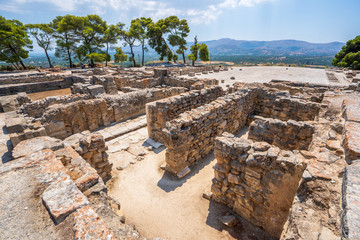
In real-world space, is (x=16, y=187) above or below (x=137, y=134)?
above

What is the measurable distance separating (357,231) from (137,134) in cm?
785

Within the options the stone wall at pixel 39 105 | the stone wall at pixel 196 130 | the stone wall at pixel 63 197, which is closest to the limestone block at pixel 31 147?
the stone wall at pixel 63 197

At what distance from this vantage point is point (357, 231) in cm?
150

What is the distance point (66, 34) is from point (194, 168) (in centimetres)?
3985

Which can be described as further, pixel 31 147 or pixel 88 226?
pixel 31 147

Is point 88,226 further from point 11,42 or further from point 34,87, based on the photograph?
point 11,42

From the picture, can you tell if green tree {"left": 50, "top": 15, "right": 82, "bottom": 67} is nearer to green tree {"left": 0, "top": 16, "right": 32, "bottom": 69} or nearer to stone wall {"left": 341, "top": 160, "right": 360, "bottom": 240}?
green tree {"left": 0, "top": 16, "right": 32, "bottom": 69}

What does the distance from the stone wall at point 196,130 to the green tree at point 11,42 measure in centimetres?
3453

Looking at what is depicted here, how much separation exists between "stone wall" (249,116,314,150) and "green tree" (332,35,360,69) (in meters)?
37.1

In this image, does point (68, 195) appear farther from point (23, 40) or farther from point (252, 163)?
point (23, 40)

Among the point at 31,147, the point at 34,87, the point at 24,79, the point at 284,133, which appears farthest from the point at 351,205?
the point at 24,79

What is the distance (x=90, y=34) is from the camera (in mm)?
33031

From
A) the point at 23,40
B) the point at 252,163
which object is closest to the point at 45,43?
the point at 23,40

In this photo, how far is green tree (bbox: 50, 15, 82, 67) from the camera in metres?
30.5
